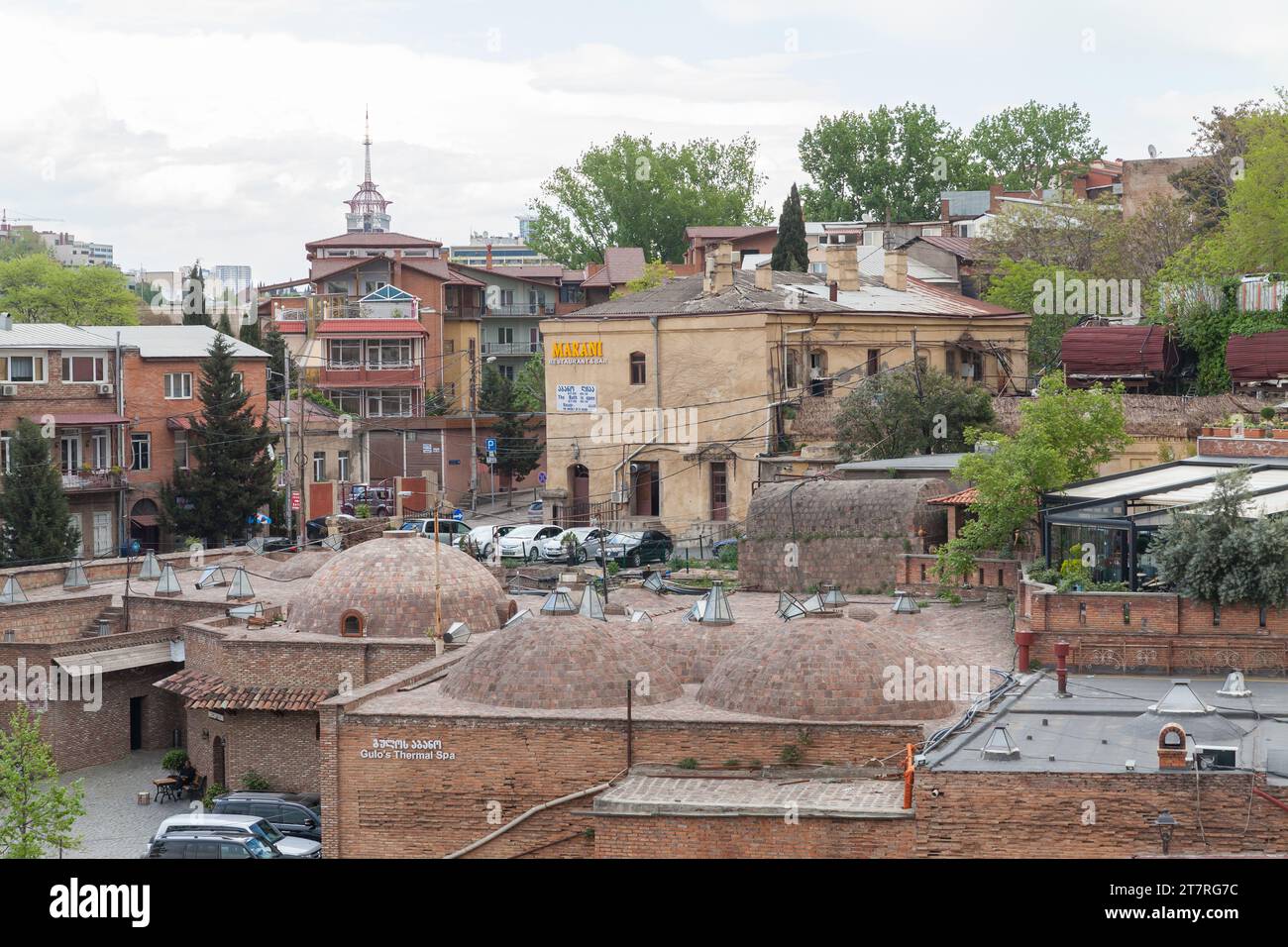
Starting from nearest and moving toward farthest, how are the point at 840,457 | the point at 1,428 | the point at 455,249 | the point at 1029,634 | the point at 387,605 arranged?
the point at 1029,634 → the point at 387,605 → the point at 840,457 → the point at 1,428 → the point at 455,249

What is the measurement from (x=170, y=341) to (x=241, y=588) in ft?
87.3

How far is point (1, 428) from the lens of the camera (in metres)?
57.6

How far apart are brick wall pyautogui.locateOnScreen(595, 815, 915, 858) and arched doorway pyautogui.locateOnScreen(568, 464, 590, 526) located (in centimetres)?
3195

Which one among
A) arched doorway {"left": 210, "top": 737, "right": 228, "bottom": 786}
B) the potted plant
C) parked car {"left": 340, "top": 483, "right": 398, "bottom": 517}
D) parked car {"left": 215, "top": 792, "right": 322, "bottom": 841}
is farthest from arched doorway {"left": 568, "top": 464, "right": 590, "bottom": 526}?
parked car {"left": 215, "top": 792, "right": 322, "bottom": 841}

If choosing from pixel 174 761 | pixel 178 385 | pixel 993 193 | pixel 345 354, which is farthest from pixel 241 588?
pixel 993 193

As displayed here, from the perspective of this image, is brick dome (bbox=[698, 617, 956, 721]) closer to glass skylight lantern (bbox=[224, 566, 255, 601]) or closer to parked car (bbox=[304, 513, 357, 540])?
glass skylight lantern (bbox=[224, 566, 255, 601])

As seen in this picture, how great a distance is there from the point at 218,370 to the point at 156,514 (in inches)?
212

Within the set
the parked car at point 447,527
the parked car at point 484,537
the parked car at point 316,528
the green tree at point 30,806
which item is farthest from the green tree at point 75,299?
the green tree at point 30,806

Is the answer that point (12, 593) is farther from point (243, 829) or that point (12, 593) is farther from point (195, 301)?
point (195, 301)

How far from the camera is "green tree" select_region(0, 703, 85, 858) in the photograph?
2789cm

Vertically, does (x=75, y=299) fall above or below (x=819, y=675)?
above

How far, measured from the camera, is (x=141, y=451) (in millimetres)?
61281
